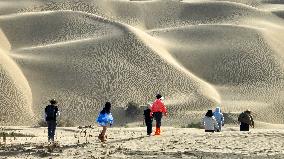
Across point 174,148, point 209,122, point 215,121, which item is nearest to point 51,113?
point 174,148

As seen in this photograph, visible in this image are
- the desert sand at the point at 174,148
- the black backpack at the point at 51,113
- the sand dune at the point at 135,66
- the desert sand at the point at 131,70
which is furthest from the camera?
the sand dune at the point at 135,66

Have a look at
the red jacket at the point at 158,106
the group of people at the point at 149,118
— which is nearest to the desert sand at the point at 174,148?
the group of people at the point at 149,118

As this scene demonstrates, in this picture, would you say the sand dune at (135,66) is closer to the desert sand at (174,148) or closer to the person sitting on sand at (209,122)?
the person sitting on sand at (209,122)

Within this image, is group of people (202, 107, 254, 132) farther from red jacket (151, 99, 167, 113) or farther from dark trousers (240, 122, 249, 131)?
red jacket (151, 99, 167, 113)

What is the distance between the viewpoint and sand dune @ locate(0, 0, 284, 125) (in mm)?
43438

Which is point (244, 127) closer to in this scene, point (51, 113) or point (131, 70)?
point (51, 113)

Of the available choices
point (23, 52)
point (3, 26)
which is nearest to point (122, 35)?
point (23, 52)

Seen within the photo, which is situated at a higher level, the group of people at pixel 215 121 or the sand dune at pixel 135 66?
the sand dune at pixel 135 66

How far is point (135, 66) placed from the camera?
165 ft

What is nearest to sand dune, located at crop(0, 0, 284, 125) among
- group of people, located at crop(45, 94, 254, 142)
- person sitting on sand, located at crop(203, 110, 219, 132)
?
group of people, located at crop(45, 94, 254, 142)

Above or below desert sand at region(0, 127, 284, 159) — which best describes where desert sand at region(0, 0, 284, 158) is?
above

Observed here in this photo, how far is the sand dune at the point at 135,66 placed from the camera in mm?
43438

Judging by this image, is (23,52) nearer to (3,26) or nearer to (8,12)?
(3,26)

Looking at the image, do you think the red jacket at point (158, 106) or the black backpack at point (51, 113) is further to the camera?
the red jacket at point (158, 106)
